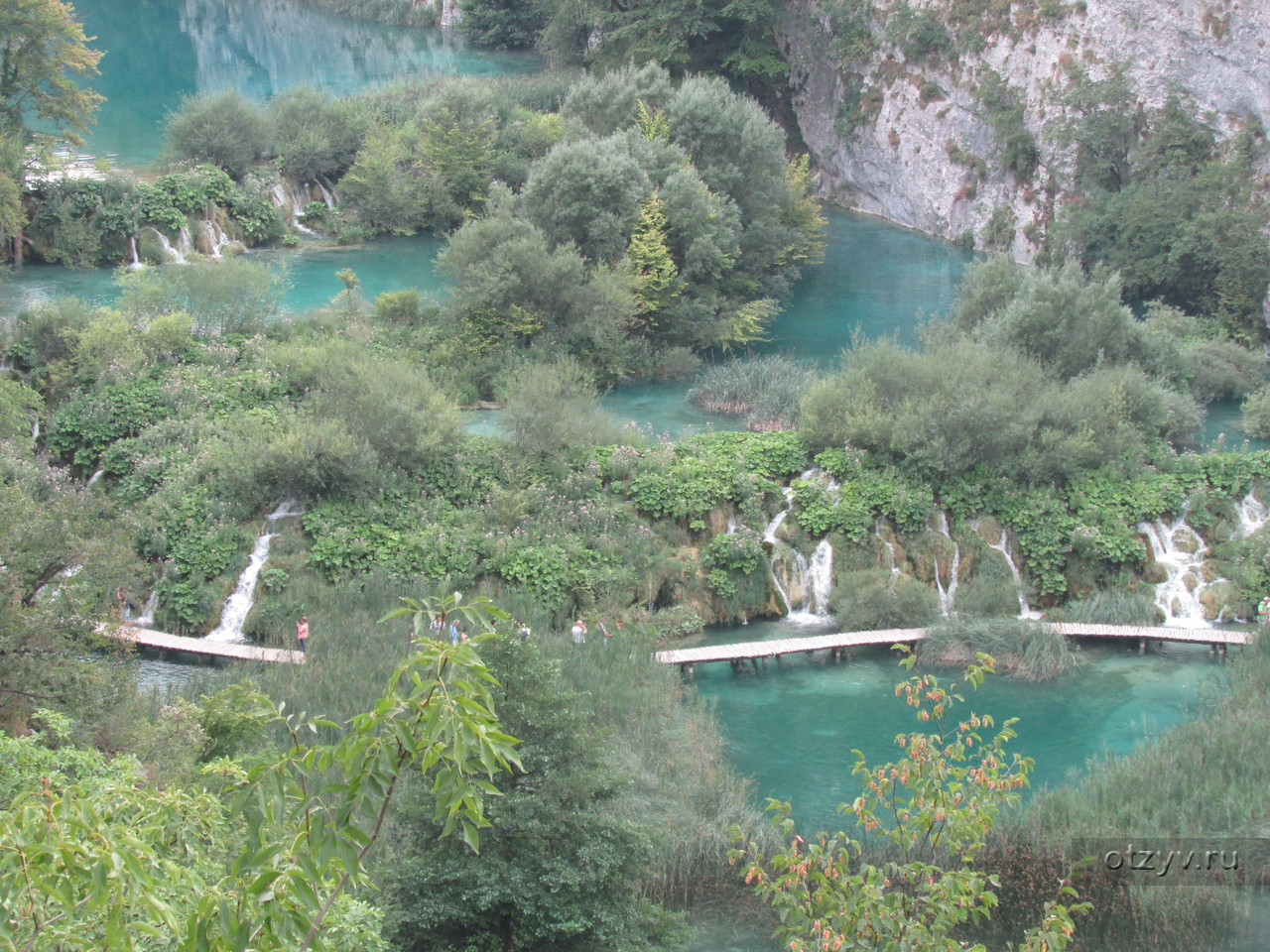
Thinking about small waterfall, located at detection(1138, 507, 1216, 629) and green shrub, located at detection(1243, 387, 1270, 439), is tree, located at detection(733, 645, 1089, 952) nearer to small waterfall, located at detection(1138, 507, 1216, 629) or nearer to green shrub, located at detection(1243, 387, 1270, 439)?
small waterfall, located at detection(1138, 507, 1216, 629)

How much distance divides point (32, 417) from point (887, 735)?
1552 centimetres

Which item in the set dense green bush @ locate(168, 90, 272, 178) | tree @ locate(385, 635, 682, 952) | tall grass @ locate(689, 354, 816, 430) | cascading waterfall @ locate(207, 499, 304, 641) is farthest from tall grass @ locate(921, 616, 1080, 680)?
dense green bush @ locate(168, 90, 272, 178)

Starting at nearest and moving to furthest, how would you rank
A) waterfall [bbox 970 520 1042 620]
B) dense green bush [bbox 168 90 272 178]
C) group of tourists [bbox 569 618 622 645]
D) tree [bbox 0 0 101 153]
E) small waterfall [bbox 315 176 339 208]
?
group of tourists [bbox 569 618 622 645], waterfall [bbox 970 520 1042 620], tree [bbox 0 0 101 153], dense green bush [bbox 168 90 272 178], small waterfall [bbox 315 176 339 208]

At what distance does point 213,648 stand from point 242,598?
1.36 meters

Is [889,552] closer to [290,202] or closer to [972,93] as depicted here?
[972,93]

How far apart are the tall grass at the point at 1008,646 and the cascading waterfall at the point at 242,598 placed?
10.4 meters

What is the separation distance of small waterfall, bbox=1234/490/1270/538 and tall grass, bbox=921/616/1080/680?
462 cm

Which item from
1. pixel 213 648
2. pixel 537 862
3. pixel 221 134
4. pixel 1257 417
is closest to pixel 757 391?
pixel 1257 417

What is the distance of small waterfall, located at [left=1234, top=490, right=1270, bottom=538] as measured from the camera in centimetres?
2116

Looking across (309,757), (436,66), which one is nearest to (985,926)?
(309,757)

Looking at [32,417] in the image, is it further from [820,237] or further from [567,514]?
[820,237]

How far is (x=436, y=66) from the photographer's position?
57.8 meters

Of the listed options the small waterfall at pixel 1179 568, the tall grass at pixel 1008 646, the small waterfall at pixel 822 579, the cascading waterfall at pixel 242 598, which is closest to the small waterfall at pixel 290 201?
the cascading waterfall at pixel 242 598

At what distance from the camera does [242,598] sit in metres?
19.2
